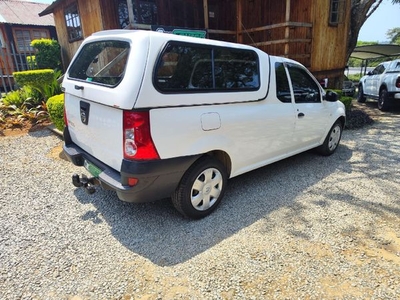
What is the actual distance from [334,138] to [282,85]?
210 cm

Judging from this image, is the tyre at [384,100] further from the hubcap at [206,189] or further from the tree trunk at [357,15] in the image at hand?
the hubcap at [206,189]

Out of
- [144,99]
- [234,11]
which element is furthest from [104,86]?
[234,11]

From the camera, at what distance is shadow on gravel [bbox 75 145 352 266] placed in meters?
2.81

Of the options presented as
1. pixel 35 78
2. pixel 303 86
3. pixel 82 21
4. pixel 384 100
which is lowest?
pixel 384 100

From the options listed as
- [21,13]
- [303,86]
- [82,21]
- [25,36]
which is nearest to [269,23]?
[82,21]

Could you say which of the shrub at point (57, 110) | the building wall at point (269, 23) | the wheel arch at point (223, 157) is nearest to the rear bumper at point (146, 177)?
the wheel arch at point (223, 157)

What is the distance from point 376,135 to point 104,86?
21.4 feet

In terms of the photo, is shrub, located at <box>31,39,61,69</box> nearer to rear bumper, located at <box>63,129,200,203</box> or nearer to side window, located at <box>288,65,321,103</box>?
rear bumper, located at <box>63,129,200,203</box>

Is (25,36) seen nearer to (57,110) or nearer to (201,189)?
(57,110)

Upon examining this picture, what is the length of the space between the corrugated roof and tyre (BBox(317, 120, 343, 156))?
16.9 m

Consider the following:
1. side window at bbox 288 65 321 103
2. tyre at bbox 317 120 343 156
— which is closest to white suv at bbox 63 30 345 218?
side window at bbox 288 65 321 103

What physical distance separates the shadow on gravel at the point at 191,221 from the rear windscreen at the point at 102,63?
152 centimetres

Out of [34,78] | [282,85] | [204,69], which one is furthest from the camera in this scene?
[34,78]

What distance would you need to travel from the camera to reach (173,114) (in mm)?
2668
